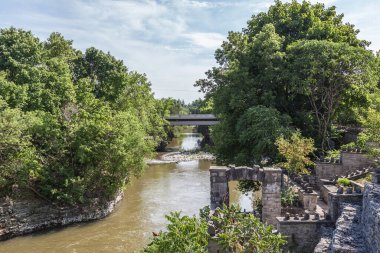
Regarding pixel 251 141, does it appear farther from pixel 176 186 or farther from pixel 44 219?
pixel 44 219

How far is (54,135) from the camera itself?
2256 centimetres

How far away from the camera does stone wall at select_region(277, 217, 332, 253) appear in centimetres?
1441

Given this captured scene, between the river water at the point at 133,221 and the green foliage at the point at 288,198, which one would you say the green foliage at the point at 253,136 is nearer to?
the green foliage at the point at 288,198

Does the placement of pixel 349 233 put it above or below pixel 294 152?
below

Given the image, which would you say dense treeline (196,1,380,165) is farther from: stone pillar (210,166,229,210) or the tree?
stone pillar (210,166,229,210)

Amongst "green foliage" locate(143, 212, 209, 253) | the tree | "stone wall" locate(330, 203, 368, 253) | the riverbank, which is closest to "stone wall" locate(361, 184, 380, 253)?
"stone wall" locate(330, 203, 368, 253)

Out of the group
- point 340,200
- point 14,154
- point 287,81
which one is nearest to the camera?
point 340,200

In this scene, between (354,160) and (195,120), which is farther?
(195,120)

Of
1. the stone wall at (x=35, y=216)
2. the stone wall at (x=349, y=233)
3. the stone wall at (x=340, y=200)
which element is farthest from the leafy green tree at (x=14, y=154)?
the stone wall at (x=349, y=233)

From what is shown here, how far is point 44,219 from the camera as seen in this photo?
21500mm

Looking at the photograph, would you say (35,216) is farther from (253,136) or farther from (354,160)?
(354,160)

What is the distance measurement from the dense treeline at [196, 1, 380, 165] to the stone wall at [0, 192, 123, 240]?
10121 millimetres

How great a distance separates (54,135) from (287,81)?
15.9 m

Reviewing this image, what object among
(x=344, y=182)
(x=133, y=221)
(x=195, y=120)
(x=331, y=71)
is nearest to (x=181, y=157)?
(x=195, y=120)
